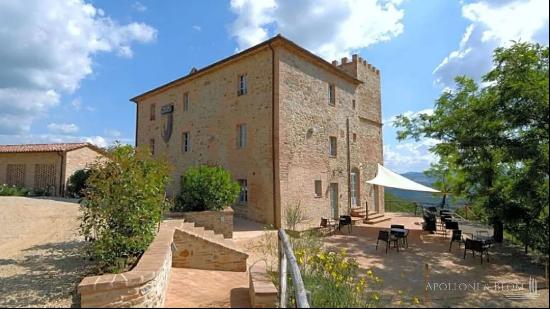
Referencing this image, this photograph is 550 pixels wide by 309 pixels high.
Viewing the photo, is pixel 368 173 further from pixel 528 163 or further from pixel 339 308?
pixel 339 308

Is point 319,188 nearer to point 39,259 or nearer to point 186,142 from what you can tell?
point 186,142

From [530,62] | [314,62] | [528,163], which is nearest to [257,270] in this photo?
[528,163]

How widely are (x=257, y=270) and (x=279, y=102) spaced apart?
9162mm

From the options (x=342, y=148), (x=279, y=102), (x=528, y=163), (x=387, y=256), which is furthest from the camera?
(x=342, y=148)

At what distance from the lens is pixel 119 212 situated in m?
5.96

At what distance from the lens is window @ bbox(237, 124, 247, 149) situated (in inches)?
591

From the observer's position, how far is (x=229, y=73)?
15.7m

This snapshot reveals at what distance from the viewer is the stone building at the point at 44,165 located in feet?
70.1

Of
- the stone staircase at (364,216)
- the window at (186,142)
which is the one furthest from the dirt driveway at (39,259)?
the stone staircase at (364,216)

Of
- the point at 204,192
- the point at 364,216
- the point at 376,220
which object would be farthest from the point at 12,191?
the point at 376,220

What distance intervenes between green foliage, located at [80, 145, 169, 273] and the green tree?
6.71m

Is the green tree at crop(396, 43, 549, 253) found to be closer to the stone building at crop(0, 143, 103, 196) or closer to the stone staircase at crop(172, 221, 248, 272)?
the stone staircase at crop(172, 221, 248, 272)

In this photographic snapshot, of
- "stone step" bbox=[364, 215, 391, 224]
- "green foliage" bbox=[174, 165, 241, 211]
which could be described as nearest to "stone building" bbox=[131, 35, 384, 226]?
"stone step" bbox=[364, 215, 391, 224]

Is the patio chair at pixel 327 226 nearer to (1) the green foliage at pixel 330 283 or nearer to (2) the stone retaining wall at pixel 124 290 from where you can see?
(1) the green foliage at pixel 330 283
